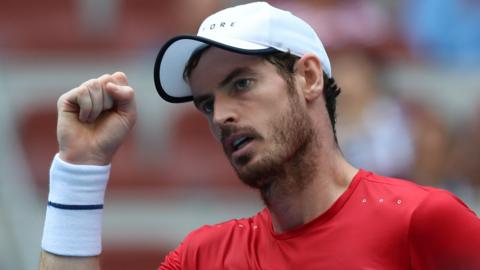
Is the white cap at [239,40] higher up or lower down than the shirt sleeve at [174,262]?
higher up

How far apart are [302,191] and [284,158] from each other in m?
0.12

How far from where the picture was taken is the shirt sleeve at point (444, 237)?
2465 mm

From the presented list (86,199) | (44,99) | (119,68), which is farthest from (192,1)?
(86,199)

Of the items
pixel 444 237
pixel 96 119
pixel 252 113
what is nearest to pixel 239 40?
pixel 252 113

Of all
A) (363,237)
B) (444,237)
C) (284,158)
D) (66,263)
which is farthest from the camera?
(66,263)

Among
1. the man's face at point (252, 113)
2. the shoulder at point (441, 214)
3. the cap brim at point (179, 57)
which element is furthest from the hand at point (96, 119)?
the shoulder at point (441, 214)

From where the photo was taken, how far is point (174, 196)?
20.3ft

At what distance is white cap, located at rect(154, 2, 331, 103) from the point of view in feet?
8.96

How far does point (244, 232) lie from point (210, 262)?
13cm

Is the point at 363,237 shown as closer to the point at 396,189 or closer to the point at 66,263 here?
the point at 396,189

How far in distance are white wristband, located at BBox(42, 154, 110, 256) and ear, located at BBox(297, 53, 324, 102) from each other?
0.59m

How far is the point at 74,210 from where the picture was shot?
2836 millimetres

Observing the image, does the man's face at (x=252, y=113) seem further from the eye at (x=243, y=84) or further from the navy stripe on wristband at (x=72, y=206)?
the navy stripe on wristband at (x=72, y=206)

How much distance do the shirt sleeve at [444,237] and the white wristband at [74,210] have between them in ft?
2.88
